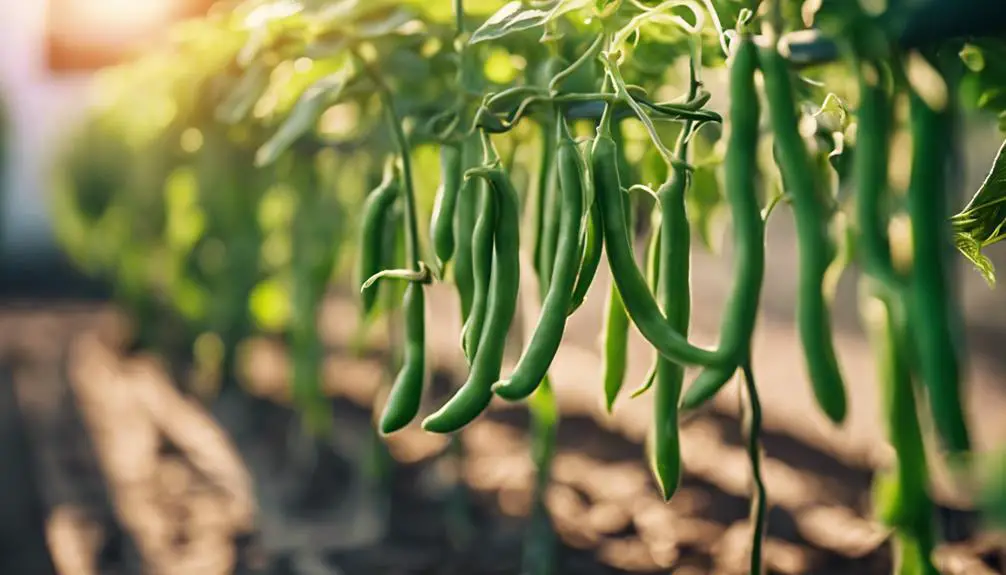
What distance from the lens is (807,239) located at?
1.75 ft

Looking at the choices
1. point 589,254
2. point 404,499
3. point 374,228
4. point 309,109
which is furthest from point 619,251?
point 404,499

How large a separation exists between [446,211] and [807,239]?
0.82 ft

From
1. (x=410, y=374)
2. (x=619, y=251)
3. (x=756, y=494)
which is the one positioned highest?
(x=619, y=251)

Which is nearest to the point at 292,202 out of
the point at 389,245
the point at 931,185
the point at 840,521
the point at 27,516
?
the point at 389,245

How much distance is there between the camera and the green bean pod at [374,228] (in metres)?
0.76

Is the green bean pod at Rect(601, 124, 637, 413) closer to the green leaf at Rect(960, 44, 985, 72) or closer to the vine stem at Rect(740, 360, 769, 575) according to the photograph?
the vine stem at Rect(740, 360, 769, 575)

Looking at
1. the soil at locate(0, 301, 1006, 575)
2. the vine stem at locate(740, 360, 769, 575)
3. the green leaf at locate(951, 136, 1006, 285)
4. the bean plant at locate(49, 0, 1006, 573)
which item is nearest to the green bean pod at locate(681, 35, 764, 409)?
the bean plant at locate(49, 0, 1006, 573)

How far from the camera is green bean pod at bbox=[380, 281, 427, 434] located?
638 millimetres

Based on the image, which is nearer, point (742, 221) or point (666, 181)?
point (742, 221)

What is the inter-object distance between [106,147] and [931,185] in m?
3.78

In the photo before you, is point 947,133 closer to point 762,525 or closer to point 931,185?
point 931,185

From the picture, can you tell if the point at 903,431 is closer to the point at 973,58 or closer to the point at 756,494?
the point at 756,494

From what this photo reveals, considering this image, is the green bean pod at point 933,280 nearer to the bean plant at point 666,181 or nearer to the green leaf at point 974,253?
the bean plant at point 666,181

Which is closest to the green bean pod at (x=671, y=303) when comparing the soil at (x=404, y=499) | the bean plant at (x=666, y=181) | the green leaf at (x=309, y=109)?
the bean plant at (x=666, y=181)
